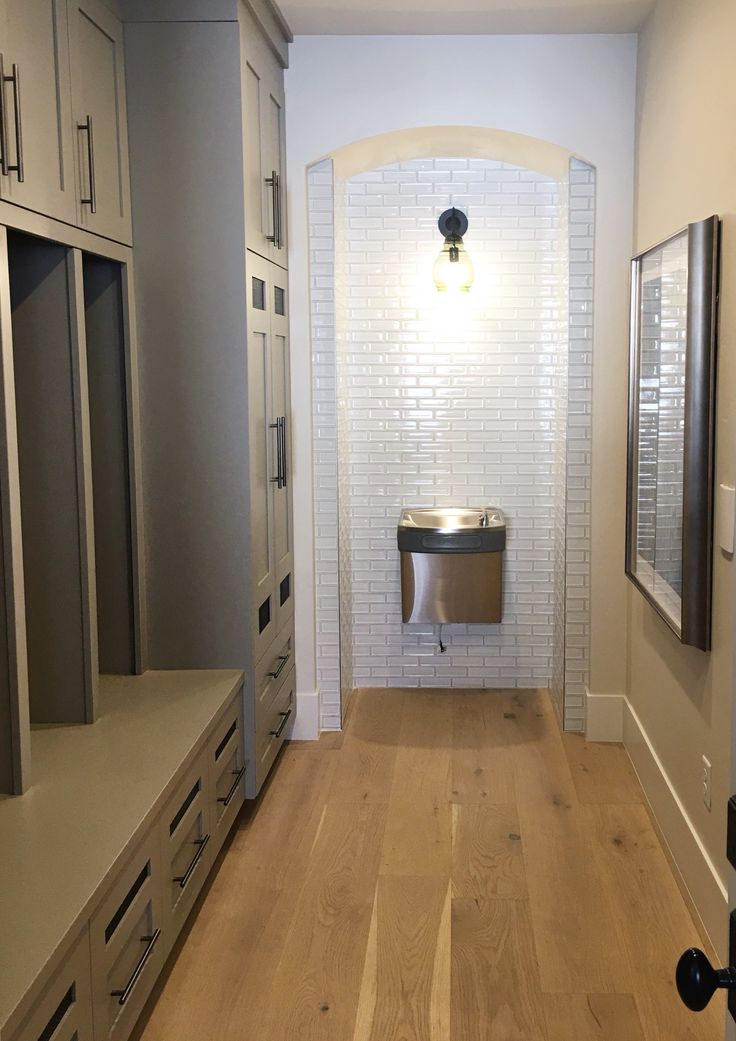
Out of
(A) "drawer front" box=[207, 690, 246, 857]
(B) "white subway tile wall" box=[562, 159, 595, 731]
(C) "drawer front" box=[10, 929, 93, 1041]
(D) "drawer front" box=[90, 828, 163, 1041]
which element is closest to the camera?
(C) "drawer front" box=[10, 929, 93, 1041]

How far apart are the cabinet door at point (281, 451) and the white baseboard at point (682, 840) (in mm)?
1426

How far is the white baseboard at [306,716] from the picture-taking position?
15.0 feet

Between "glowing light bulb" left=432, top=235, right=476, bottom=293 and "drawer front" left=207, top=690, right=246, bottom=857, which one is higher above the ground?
"glowing light bulb" left=432, top=235, right=476, bottom=293

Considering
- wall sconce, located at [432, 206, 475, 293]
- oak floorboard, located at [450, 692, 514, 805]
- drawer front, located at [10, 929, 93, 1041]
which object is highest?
wall sconce, located at [432, 206, 475, 293]

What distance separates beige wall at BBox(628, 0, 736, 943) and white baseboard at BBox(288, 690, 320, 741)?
1.31 metres

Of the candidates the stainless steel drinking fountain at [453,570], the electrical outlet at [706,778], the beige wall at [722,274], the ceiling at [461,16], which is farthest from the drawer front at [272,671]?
the ceiling at [461,16]

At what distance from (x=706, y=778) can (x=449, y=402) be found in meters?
2.56

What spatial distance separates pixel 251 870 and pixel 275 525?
127 centimetres

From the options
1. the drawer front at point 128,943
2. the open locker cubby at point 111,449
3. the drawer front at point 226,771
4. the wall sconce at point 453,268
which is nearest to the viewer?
the drawer front at point 128,943

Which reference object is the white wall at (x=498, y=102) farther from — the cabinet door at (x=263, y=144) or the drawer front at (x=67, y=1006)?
the drawer front at (x=67, y=1006)

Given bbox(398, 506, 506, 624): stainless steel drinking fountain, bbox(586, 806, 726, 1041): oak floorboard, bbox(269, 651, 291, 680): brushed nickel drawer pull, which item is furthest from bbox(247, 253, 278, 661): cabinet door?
bbox(586, 806, 726, 1041): oak floorboard

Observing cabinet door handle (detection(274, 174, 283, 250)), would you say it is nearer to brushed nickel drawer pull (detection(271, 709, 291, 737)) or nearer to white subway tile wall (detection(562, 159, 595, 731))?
white subway tile wall (detection(562, 159, 595, 731))

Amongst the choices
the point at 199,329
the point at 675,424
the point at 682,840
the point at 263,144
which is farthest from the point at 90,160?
the point at 682,840

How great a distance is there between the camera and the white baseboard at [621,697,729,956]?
2.80m
